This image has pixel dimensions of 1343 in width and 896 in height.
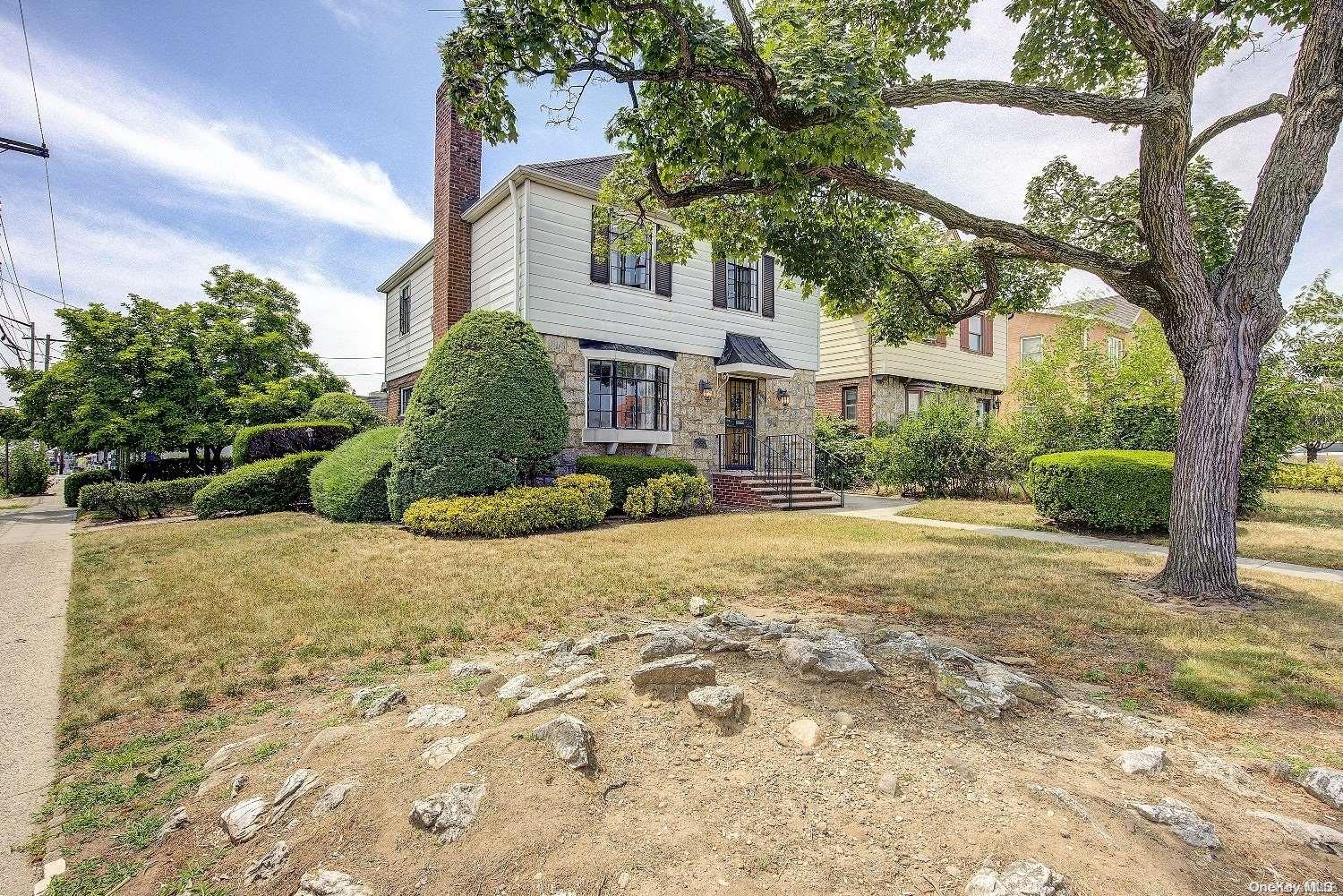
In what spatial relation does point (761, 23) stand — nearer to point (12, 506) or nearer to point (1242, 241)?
point (1242, 241)

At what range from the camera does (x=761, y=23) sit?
197 inches

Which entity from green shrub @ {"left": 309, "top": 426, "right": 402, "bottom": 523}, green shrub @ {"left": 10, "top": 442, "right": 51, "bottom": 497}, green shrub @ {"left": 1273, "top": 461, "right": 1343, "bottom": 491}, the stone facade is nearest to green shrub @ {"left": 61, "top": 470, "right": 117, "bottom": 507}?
green shrub @ {"left": 10, "top": 442, "right": 51, "bottom": 497}

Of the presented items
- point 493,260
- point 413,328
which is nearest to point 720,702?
point 493,260

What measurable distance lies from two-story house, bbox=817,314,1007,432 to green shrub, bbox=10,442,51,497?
3029 cm

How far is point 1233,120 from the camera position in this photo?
18.6ft

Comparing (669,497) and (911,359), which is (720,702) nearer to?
(669,497)

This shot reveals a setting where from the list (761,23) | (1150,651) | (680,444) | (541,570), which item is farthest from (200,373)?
(1150,651)

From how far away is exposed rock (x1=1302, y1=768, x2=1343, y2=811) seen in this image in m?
2.01

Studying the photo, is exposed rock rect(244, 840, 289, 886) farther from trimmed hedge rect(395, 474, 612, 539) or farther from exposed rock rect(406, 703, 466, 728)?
trimmed hedge rect(395, 474, 612, 539)

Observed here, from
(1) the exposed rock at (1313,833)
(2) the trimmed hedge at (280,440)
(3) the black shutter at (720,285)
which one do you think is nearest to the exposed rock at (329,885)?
(1) the exposed rock at (1313,833)

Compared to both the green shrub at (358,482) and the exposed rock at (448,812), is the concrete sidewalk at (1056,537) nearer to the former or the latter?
the exposed rock at (448,812)

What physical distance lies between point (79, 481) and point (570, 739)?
78.8ft

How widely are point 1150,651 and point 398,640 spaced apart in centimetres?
501

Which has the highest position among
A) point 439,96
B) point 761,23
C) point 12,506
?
point 439,96
